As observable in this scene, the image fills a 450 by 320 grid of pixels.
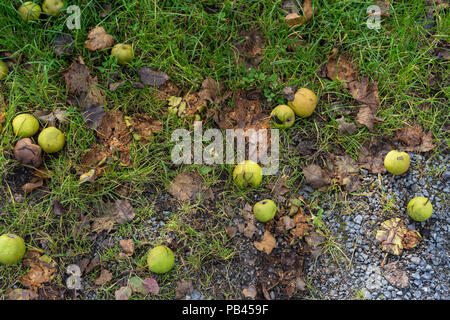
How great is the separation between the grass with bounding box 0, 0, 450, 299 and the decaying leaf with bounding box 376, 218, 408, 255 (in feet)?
0.49

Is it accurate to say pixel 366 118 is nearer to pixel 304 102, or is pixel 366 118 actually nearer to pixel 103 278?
pixel 304 102

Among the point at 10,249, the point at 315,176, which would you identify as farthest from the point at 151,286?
the point at 315,176

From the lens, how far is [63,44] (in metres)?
3.76

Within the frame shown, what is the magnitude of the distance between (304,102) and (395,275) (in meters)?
1.58

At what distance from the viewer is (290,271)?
329cm

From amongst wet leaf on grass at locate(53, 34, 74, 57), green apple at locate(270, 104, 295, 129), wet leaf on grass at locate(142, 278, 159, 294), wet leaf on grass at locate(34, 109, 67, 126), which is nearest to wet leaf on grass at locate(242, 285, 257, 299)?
wet leaf on grass at locate(142, 278, 159, 294)

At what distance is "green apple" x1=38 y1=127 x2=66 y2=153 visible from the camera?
344cm

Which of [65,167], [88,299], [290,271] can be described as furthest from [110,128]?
[290,271]

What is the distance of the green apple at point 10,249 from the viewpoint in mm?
3162

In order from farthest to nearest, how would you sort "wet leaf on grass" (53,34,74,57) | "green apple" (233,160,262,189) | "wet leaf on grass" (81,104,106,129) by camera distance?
"wet leaf on grass" (53,34,74,57) → "wet leaf on grass" (81,104,106,129) → "green apple" (233,160,262,189)

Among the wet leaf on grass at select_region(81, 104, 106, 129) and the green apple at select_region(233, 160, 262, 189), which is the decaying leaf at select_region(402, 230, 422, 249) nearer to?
the green apple at select_region(233, 160, 262, 189)

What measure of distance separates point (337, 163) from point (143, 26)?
7.02 ft

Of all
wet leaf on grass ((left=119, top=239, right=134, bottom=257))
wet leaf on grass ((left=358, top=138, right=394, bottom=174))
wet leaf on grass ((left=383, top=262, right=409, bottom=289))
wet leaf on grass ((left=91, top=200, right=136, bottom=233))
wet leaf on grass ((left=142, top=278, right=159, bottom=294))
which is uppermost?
wet leaf on grass ((left=358, top=138, right=394, bottom=174))
